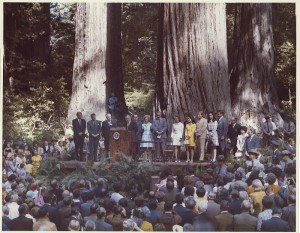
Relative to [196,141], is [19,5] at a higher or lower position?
higher

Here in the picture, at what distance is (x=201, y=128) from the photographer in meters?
10.5

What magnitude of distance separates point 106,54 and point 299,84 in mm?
2652

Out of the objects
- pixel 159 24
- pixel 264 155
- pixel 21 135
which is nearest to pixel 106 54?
pixel 159 24

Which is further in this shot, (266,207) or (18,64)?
(18,64)

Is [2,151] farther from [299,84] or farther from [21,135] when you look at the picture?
[299,84]

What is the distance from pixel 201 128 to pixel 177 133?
1.04 feet

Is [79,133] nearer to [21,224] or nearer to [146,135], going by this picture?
[146,135]

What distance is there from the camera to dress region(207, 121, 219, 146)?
10469 millimetres

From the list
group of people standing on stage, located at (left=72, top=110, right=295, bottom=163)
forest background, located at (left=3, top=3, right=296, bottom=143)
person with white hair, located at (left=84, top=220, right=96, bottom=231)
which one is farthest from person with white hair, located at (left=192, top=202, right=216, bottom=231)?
forest background, located at (left=3, top=3, right=296, bottom=143)

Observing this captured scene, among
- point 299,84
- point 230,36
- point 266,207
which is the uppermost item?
point 230,36

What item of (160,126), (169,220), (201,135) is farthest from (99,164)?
(201,135)

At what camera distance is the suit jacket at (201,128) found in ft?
34.4

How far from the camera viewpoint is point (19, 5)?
10617mm

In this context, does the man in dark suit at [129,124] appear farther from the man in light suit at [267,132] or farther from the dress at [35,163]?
the man in light suit at [267,132]
